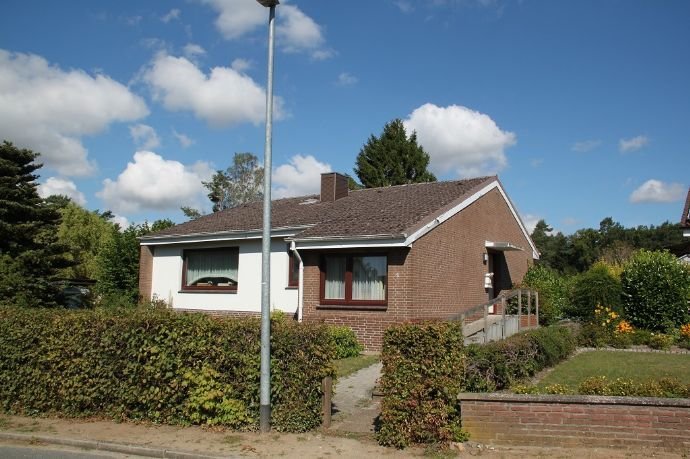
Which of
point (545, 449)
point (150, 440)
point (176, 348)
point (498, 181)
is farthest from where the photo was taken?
point (498, 181)

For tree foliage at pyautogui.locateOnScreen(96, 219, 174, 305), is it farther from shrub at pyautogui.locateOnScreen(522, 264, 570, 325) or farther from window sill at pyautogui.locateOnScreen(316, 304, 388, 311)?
shrub at pyautogui.locateOnScreen(522, 264, 570, 325)

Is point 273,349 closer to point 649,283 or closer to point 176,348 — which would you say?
point 176,348

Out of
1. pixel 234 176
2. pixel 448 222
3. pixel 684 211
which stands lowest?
pixel 448 222

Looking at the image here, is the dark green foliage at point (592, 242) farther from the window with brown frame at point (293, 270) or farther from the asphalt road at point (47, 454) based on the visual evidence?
the asphalt road at point (47, 454)

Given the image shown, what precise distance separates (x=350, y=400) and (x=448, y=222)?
8.28 metres

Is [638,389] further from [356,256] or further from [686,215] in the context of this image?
[686,215]

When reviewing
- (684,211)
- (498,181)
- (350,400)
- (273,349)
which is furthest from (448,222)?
(684,211)

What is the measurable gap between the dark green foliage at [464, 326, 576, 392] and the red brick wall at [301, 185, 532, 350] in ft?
8.63

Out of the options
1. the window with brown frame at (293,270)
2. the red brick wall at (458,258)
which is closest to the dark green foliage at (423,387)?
the red brick wall at (458,258)

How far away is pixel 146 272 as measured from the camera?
22781 millimetres

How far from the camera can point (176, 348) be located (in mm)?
8656

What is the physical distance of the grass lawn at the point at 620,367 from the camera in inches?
439

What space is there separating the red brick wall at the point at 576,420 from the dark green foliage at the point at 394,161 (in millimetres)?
36860

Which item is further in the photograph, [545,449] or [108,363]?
[108,363]
